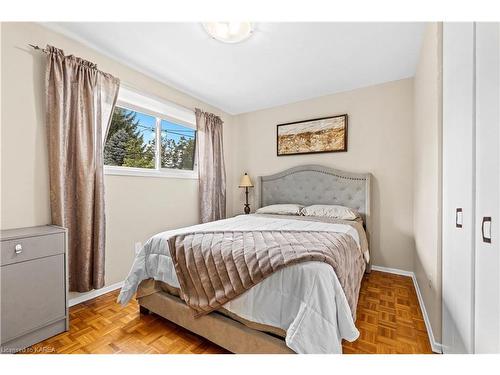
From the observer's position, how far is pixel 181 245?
156 centimetres

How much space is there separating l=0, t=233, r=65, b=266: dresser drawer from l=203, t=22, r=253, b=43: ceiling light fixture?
2.05 metres

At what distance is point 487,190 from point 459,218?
31 cm

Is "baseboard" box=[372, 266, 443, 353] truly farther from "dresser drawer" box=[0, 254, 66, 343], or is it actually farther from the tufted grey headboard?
"dresser drawer" box=[0, 254, 66, 343]

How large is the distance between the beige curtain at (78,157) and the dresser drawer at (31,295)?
1.26 ft

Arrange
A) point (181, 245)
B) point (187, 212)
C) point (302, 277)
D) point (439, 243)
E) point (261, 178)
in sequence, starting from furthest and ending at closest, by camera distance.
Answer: point (261, 178), point (187, 212), point (181, 245), point (439, 243), point (302, 277)

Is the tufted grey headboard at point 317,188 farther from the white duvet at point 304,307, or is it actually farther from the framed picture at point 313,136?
the white duvet at point 304,307

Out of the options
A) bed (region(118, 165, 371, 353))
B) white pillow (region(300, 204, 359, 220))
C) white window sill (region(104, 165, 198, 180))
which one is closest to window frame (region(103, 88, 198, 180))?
white window sill (region(104, 165, 198, 180))

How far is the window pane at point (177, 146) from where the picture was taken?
2.97 m

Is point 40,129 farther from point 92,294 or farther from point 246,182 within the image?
point 246,182

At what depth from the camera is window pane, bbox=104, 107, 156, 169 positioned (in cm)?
240

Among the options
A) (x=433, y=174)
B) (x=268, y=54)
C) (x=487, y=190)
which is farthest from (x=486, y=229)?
(x=268, y=54)
